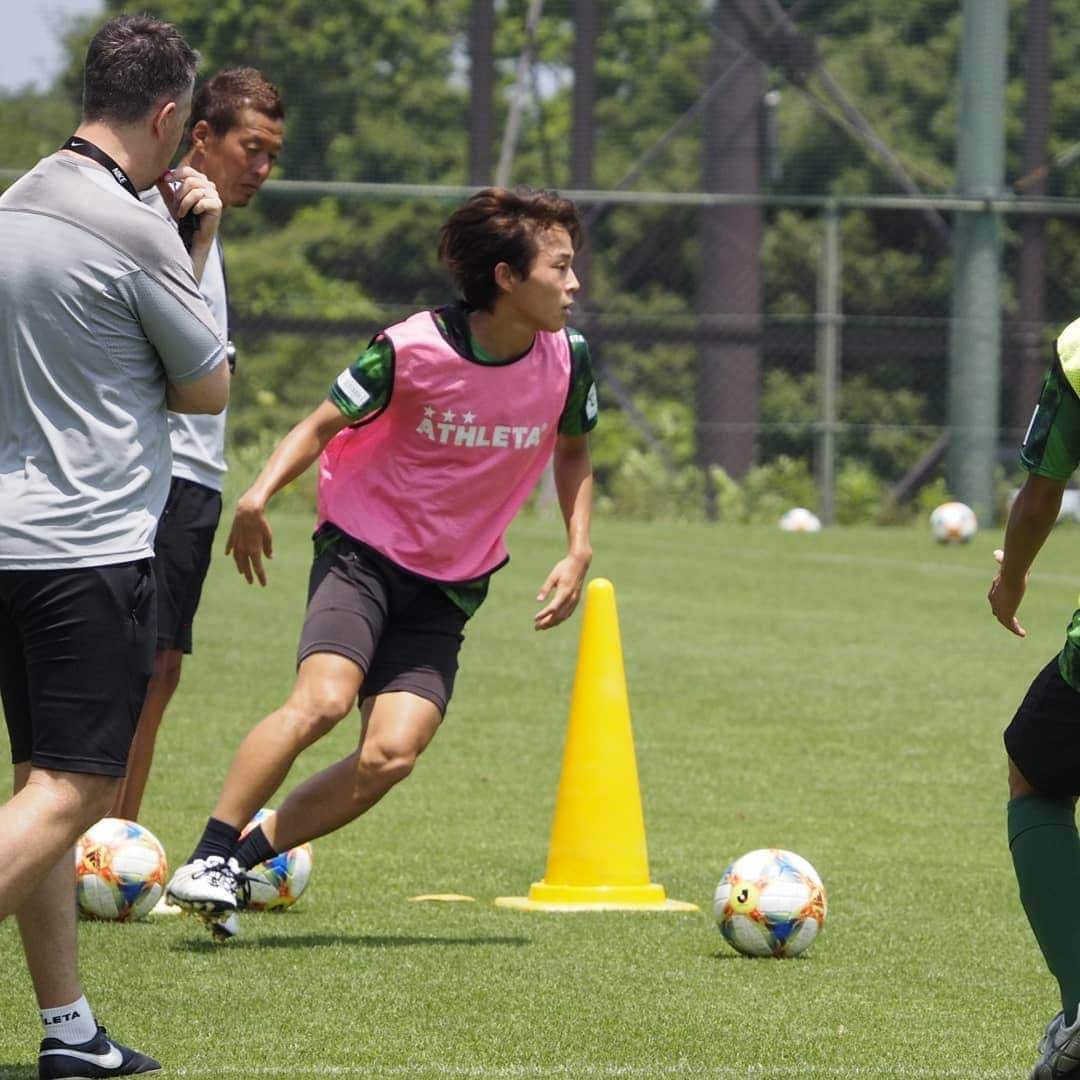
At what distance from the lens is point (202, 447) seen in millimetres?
6969

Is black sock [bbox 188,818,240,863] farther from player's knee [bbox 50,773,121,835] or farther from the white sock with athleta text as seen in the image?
player's knee [bbox 50,773,121,835]

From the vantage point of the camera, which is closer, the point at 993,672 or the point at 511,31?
the point at 993,672

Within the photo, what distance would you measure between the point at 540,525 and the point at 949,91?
9239 mm

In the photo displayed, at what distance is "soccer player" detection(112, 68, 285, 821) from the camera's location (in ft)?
22.0

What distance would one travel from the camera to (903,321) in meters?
22.5

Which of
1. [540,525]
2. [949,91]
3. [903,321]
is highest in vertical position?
[949,91]

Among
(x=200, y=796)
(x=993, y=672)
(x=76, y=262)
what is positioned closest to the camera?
(x=76, y=262)

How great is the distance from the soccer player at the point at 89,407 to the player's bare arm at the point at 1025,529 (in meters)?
1.53

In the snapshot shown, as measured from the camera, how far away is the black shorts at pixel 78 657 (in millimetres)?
4266

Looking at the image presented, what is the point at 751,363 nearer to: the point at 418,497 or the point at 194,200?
the point at 418,497

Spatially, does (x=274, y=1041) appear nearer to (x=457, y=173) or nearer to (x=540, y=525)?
(x=540, y=525)

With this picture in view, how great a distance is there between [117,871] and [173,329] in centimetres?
239

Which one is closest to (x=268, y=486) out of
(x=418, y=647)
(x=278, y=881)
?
(x=418, y=647)

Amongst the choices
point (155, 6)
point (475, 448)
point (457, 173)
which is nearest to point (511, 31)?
point (457, 173)
